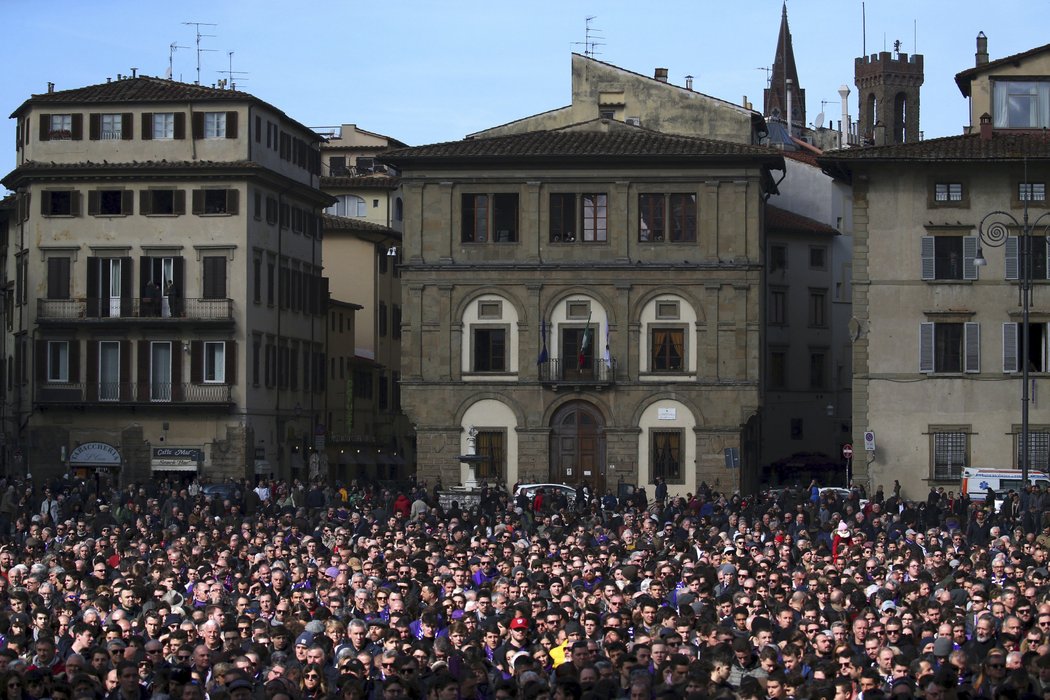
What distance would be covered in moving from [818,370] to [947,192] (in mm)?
24188

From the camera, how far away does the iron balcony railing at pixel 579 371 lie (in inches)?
2411

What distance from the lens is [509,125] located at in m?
69.6

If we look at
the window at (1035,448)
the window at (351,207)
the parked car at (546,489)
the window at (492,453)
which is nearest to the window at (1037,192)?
the window at (1035,448)

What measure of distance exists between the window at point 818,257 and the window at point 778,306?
1.60 metres

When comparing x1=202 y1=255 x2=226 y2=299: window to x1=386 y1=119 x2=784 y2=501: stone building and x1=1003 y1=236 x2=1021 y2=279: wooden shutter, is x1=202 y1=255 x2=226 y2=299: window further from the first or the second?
x1=1003 y1=236 x2=1021 y2=279: wooden shutter

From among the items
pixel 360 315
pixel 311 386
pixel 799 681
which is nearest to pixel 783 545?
pixel 799 681

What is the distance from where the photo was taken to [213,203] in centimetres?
6700

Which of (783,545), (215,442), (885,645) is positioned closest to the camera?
(885,645)

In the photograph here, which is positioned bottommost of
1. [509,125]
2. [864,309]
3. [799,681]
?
[799,681]

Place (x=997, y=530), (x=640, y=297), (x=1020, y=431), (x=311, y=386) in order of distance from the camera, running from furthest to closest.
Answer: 1. (x=311, y=386)
2. (x=640, y=297)
3. (x=1020, y=431)
4. (x=997, y=530)

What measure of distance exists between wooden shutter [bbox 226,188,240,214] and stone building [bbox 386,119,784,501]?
7.29 m

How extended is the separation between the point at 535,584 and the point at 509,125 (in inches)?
1790

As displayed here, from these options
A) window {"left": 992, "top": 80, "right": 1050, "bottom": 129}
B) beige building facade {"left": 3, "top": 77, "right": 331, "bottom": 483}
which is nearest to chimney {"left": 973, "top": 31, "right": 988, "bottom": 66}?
window {"left": 992, "top": 80, "right": 1050, "bottom": 129}

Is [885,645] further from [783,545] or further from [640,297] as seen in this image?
[640,297]
